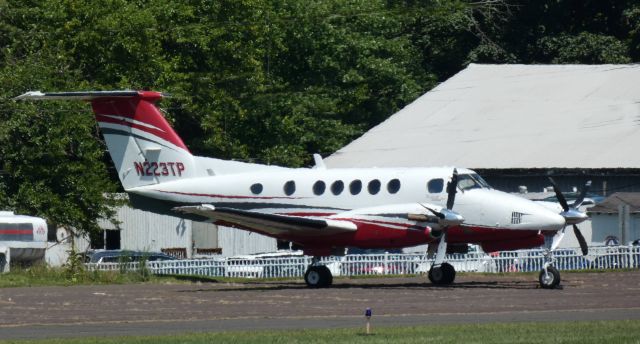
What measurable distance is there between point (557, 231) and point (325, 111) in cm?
2970

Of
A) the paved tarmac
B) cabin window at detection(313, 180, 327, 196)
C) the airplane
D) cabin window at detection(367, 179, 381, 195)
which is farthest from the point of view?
cabin window at detection(313, 180, 327, 196)

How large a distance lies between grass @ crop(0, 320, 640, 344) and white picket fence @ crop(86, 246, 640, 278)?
17.7 metres

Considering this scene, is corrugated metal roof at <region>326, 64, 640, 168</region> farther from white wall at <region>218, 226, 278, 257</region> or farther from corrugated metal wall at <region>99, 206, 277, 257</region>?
corrugated metal wall at <region>99, 206, 277, 257</region>

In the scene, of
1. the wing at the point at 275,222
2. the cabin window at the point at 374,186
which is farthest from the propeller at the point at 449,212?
the wing at the point at 275,222

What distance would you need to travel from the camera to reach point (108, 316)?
24109 mm

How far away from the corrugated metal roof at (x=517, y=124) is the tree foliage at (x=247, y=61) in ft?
17.2

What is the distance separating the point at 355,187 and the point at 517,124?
816 inches

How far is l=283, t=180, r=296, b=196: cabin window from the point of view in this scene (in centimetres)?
3356

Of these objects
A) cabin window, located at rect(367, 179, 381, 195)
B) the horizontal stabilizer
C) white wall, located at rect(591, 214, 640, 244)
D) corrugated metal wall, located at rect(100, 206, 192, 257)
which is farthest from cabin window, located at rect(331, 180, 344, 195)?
corrugated metal wall, located at rect(100, 206, 192, 257)

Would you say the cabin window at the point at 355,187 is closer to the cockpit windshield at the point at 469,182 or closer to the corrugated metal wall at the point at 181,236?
the cockpit windshield at the point at 469,182

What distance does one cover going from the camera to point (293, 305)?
26641 millimetres

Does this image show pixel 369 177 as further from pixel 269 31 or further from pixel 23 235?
pixel 269 31

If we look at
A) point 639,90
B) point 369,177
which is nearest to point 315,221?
point 369,177

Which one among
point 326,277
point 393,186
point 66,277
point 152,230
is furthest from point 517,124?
point 66,277
